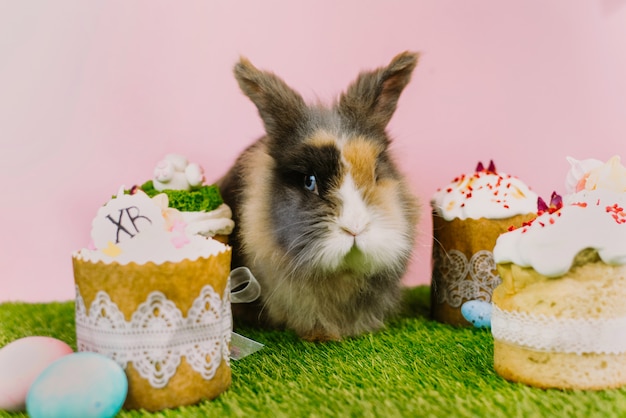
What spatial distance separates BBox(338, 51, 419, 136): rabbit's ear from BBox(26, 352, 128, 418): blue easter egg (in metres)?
0.94

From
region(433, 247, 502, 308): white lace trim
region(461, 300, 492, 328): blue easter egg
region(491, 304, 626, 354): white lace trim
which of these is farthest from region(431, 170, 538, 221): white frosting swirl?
region(491, 304, 626, 354): white lace trim

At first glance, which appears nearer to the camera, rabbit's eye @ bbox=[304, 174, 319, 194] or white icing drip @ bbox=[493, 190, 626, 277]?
white icing drip @ bbox=[493, 190, 626, 277]

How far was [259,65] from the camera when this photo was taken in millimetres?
2639

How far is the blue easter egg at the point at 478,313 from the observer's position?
1933mm

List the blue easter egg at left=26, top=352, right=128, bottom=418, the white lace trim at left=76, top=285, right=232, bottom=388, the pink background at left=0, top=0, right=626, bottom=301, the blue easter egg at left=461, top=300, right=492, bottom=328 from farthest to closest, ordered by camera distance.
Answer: the pink background at left=0, top=0, right=626, bottom=301, the blue easter egg at left=461, top=300, right=492, bottom=328, the white lace trim at left=76, top=285, right=232, bottom=388, the blue easter egg at left=26, top=352, right=128, bottom=418

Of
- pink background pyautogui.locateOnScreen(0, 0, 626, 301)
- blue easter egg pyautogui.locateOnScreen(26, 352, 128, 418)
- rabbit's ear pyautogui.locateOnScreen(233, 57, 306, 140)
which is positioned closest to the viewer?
Answer: blue easter egg pyautogui.locateOnScreen(26, 352, 128, 418)

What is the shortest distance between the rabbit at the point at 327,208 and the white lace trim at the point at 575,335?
0.43 metres

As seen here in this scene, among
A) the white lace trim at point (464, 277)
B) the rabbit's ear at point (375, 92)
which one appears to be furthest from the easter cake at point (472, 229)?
the rabbit's ear at point (375, 92)

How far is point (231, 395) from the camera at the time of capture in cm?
140

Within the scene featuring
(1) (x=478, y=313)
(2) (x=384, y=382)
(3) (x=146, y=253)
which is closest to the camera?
(3) (x=146, y=253)

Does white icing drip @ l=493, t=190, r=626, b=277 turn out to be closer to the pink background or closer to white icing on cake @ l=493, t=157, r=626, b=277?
white icing on cake @ l=493, t=157, r=626, b=277

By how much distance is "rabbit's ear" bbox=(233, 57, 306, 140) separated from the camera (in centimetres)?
178

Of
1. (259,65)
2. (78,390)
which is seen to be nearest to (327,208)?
(78,390)

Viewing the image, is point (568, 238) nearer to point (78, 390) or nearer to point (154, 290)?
point (154, 290)
